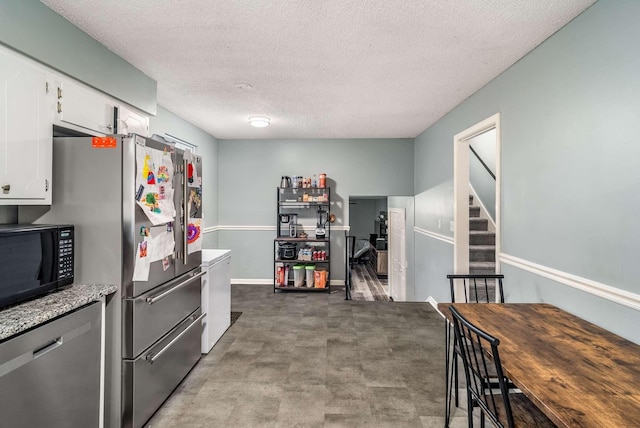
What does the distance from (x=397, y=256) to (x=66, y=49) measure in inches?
222

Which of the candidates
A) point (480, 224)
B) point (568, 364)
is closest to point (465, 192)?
point (480, 224)

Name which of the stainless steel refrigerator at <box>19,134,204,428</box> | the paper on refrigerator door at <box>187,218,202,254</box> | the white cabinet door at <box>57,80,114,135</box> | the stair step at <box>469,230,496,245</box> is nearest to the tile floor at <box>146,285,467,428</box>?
the stainless steel refrigerator at <box>19,134,204,428</box>

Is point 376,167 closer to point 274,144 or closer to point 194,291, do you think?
point 274,144

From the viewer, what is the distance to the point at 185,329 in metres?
2.43

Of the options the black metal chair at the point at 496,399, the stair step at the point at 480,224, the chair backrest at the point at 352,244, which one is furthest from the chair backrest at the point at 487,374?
the chair backrest at the point at 352,244

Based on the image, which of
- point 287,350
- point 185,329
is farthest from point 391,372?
point 185,329

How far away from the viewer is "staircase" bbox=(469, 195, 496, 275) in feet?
12.6

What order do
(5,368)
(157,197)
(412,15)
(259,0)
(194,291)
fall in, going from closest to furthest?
(5,368) → (259,0) → (412,15) → (157,197) → (194,291)

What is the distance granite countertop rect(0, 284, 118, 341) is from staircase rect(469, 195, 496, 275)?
3.74m

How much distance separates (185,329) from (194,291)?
0.31 metres

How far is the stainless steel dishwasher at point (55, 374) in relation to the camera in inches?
48.7

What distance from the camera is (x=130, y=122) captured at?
2520mm

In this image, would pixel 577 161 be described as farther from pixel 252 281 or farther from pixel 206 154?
pixel 252 281

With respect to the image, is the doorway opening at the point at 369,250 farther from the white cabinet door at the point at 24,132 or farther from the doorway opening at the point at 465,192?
the white cabinet door at the point at 24,132
